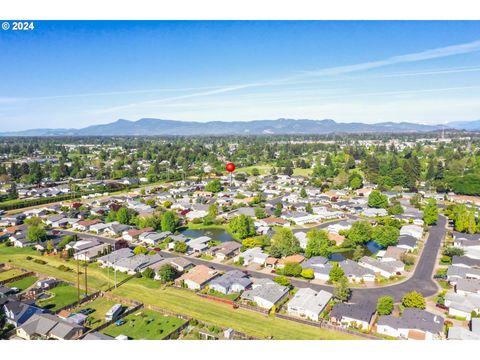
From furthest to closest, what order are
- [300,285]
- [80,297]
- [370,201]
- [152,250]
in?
[370,201], [152,250], [300,285], [80,297]

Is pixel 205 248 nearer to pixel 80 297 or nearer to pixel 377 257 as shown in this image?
pixel 80 297

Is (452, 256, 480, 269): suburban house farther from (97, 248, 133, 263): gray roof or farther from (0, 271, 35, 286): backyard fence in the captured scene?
(0, 271, 35, 286): backyard fence

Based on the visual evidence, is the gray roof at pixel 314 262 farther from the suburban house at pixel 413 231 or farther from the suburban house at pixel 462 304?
the suburban house at pixel 413 231

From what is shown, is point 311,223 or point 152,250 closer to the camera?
point 152,250

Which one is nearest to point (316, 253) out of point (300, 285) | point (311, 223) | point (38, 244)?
point (300, 285)

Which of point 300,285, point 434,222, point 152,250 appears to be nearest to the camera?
point 300,285

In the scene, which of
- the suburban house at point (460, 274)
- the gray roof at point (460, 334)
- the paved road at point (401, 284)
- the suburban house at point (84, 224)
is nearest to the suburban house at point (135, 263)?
the paved road at point (401, 284)

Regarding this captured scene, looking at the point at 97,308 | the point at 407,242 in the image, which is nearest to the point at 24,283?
the point at 97,308
